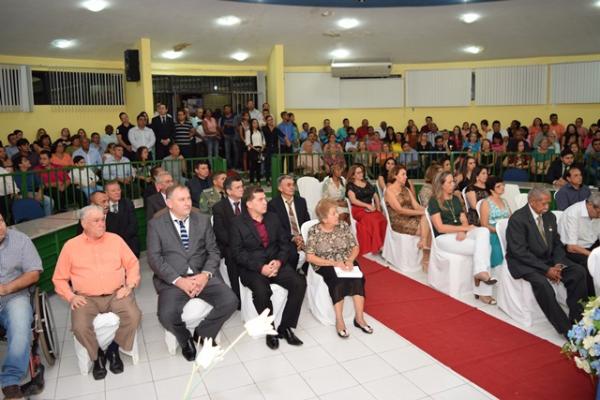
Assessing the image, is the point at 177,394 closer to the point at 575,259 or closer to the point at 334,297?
the point at 334,297

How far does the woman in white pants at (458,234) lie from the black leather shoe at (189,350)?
2.56 meters

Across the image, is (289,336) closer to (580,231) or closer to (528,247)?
(528,247)

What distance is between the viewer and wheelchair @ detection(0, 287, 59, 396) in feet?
11.3

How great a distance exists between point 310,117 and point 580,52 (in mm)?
6085

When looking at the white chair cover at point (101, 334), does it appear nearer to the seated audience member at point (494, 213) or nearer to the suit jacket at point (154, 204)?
the suit jacket at point (154, 204)

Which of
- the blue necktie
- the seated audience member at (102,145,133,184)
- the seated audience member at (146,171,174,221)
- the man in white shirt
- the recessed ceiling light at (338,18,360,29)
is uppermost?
the recessed ceiling light at (338,18,360,29)

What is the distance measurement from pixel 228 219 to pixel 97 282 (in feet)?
4.85

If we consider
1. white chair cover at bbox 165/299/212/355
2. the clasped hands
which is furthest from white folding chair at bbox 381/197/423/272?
white chair cover at bbox 165/299/212/355

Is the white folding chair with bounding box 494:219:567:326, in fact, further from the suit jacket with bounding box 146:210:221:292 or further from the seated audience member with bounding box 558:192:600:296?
the suit jacket with bounding box 146:210:221:292

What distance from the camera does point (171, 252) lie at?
407 centimetres

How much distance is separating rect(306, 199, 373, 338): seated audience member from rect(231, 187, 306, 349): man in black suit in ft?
0.79

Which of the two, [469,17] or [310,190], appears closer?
[310,190]

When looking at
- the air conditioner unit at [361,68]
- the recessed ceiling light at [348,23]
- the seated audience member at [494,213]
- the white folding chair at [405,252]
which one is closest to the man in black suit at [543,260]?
the seated audience member at [494,213]

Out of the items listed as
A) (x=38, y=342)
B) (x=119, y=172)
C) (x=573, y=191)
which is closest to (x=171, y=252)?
(x=38, y=342)
